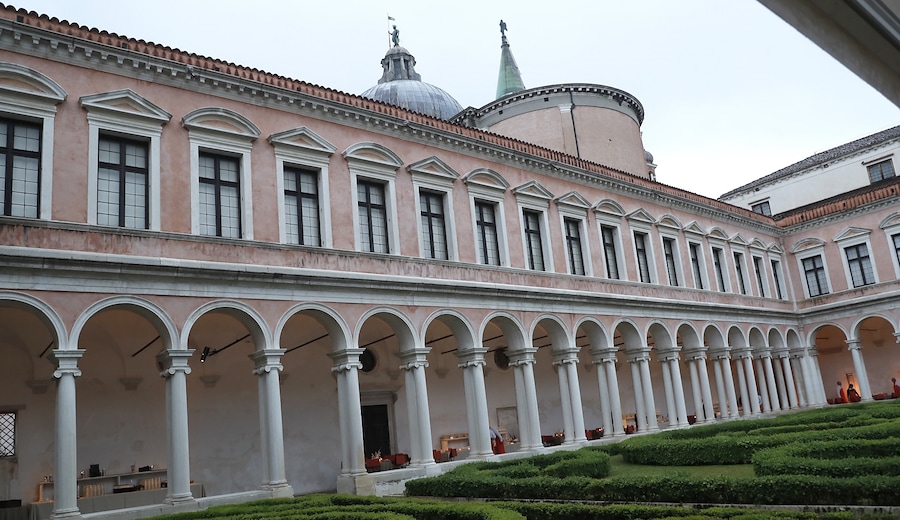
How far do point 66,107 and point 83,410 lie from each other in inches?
288

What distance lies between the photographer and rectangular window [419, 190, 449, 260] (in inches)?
842

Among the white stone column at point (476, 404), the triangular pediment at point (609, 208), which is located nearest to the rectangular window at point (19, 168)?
the white stone column at point (476, 404)

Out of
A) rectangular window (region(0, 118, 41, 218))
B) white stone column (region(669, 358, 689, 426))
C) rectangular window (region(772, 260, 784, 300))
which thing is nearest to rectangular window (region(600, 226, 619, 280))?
white stone column (region(669, 358, 689, 426))

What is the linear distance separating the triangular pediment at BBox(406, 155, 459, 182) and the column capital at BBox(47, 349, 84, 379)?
34.1 ft

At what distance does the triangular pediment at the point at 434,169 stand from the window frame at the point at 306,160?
2.75 m

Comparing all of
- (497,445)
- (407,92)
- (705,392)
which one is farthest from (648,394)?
(407,92)

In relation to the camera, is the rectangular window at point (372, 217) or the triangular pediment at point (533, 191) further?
the triangular pediment at point (533, 191)

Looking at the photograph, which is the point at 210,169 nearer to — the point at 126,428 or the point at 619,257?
the point at 126,428

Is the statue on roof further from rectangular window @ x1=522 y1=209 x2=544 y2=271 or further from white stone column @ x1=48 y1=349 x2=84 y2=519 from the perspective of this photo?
white stone column @ x1=48 y1=349 x2=84 y2=519

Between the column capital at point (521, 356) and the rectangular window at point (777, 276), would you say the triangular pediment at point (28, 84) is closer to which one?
the column capital at point (521, 356)

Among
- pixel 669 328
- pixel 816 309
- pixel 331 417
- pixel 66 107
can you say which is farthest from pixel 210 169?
pixel 816 309

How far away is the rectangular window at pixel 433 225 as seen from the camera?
2138 centimetres

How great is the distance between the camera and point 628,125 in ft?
116

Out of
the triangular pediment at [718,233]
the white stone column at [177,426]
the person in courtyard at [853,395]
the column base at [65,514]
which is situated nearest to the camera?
the column base at [65,514]
